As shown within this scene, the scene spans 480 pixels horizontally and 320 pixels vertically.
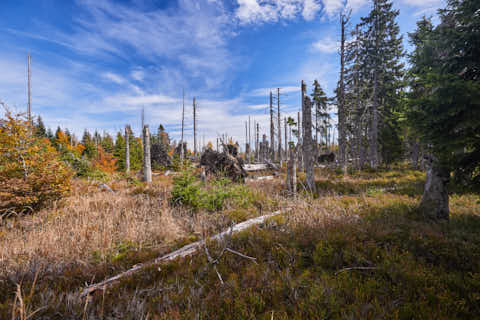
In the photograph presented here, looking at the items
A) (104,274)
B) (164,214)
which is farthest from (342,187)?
(104,274)

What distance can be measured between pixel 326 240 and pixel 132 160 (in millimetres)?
32368

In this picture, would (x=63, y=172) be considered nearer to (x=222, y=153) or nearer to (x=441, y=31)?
(x=222, y=153)

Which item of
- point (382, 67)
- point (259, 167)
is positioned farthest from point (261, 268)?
point (382, 67)

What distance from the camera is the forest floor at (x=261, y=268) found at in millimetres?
2279

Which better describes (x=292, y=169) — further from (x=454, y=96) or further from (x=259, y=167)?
(x=259, y=167)

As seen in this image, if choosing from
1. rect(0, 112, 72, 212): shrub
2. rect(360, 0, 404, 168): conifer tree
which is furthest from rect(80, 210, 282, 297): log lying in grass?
rect(360, 0, 404, 168): conifer tree

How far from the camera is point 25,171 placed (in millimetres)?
6312

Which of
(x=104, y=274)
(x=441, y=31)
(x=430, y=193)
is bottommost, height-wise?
(x=104, y=274)

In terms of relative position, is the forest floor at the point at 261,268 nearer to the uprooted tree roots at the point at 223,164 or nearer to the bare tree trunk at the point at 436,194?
the bare tree trunk at the point at 436,194

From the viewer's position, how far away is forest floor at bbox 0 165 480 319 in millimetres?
2279

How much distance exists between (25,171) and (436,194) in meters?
13.2

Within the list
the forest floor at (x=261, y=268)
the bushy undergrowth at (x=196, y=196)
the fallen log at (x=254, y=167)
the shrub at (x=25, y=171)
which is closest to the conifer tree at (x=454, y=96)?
the forest floor at (x=261, y=268)

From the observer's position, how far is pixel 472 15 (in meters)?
4.09

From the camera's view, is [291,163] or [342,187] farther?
[342,187]
